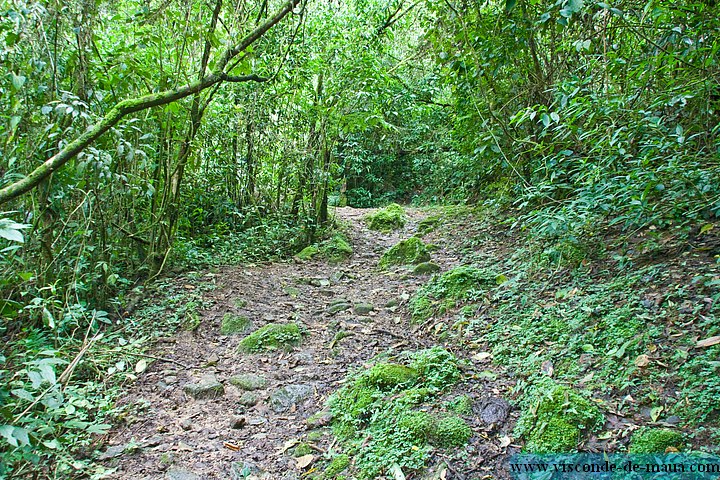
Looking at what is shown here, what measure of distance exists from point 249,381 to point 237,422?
1.75 feet

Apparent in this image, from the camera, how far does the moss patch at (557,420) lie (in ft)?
7.29

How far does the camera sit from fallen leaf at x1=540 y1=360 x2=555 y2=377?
2736 mm

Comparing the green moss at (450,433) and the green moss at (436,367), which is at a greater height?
the green moss at (436,367)

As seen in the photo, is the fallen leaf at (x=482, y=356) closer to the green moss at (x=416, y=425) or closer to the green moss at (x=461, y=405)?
the green moss at (x=461, y=405)

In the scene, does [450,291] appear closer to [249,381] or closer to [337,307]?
[337,307]

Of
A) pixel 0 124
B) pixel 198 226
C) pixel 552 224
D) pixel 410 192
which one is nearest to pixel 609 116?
pixel 552 224

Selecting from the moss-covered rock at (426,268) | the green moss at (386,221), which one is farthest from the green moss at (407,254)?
the green moss at (386,221)

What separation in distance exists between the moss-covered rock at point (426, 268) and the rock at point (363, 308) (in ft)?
2.95

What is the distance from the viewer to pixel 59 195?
4129 millimetres

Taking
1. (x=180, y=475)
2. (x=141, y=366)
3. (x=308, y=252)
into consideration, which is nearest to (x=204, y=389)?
(x=141, y=366)

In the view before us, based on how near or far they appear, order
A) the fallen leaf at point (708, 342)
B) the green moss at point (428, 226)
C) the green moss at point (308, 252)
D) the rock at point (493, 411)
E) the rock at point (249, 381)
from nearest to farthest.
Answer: the fallen leaf at point (708, 342), the rock at point (493, 411), the rock at point (249, 381), the green moss at point (308, 252), the green moss at point (428, 226)

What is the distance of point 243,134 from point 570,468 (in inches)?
247

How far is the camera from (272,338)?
14.0ft

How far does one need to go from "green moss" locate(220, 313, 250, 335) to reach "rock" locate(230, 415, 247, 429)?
141 cm
